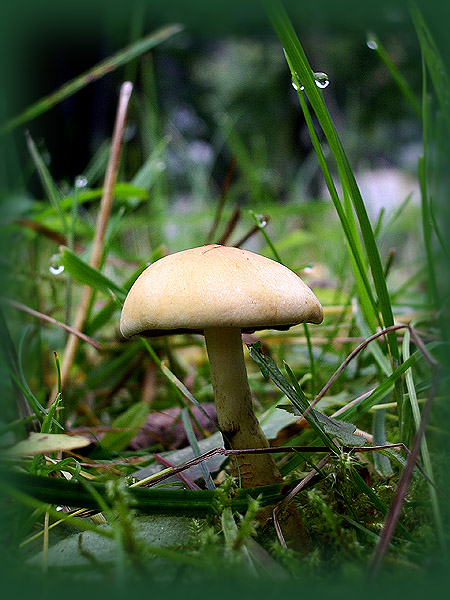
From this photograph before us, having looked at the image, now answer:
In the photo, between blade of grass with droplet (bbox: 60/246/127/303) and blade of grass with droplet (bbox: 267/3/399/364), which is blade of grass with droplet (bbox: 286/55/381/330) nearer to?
blade of grass with droplet (bbox: 267/3/399/364)

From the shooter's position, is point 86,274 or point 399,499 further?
point 86,274

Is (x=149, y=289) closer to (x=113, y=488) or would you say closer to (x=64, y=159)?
(x=113, y=488)

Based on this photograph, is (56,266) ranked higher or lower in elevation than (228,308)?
higher

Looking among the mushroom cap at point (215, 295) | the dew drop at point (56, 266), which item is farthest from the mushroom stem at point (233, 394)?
the dew drop at point (56, 266)

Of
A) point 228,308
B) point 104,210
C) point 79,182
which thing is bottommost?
point 228,308

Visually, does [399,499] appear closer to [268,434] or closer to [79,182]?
[268,434]

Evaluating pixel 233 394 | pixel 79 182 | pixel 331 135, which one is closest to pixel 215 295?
pixel 233 394

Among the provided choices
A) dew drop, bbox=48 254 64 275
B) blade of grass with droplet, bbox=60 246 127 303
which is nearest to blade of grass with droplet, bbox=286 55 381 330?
blade of grass with droplet, bbox=60 246 127 303

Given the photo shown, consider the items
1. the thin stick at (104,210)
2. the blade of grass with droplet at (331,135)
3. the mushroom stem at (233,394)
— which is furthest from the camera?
the thin stick at (104,210)

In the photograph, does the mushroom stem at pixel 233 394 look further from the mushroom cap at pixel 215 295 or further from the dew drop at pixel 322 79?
the dew drop at pixel 322 79
